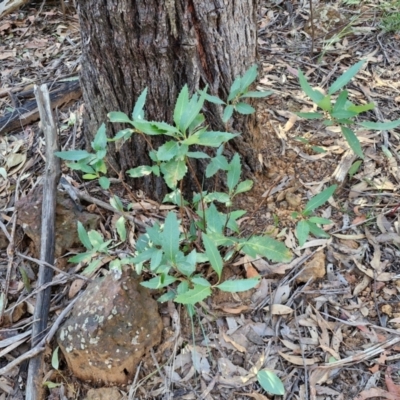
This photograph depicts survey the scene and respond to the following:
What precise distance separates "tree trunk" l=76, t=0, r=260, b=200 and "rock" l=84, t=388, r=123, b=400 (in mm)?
906

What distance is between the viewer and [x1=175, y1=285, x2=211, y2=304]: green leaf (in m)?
1.37

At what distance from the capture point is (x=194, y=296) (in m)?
1.38

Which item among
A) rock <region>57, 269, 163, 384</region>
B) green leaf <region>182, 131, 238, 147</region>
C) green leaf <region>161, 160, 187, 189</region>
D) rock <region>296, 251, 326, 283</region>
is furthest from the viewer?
rock <region>296, 251, 326, 283</region>

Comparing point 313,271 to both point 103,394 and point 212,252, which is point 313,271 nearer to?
point 212,252

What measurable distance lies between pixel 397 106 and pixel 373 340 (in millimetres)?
1303

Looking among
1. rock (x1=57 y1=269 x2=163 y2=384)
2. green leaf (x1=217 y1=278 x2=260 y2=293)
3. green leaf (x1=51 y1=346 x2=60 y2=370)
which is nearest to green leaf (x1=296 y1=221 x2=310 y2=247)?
green leaf (x1=217 y1=278 x2=260 y2=293)

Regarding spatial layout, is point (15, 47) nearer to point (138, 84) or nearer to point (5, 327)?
point (138, 84)

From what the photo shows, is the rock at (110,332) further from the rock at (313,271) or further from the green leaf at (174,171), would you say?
the rock at (313,271)

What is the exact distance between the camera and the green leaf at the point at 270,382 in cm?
155

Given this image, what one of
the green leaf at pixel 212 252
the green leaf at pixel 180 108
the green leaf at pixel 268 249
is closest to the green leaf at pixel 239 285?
the green leaf at pixel 212 252

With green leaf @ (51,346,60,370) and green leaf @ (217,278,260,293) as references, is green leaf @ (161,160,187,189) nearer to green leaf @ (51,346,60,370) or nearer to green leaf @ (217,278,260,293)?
green leaf @ (217,278,260,293)

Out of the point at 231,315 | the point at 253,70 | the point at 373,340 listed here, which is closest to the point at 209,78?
the point at 253,70

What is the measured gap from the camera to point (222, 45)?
69.2 inches

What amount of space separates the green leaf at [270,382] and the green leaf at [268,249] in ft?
1.32
